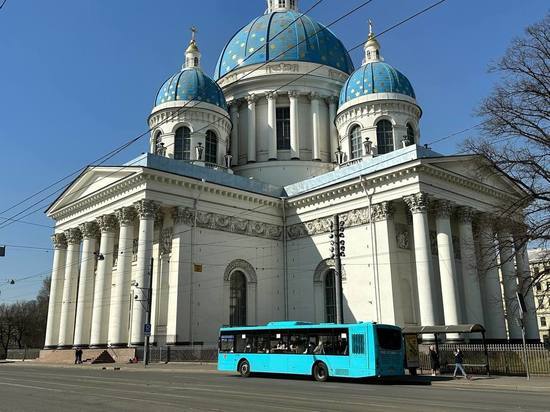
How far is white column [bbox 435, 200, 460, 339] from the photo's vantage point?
95.8ft

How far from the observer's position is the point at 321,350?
19.9m

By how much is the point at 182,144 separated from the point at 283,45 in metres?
13.3

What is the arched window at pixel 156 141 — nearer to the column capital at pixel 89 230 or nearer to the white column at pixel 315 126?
the column capital at pixel 89 230

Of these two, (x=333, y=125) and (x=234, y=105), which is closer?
(x=333, y=125)

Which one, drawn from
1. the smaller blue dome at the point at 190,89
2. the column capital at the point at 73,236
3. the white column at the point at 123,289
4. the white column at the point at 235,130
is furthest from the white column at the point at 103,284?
the white column at the point at 235,130

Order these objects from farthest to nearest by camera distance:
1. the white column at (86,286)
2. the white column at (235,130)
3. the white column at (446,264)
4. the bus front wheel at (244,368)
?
the white column at (235,130) → the white column at (86,286) → the white column at (446,264) → the bus front wheel at (244,368)

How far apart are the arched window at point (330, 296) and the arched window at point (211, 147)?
12.8 meters

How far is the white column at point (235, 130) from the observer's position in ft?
152

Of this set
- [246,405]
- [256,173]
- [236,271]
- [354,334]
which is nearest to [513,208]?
[354,334]

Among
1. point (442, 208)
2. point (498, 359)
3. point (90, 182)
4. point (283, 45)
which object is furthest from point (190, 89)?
point (498, 359)

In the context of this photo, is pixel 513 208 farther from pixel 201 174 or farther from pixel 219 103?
pixel 219 103

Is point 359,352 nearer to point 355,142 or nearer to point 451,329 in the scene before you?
point 451,329

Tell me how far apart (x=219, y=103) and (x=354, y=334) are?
2702cm

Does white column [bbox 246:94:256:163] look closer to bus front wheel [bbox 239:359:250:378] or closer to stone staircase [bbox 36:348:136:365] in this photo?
stone staircase [bbox 36:348:136:365]
